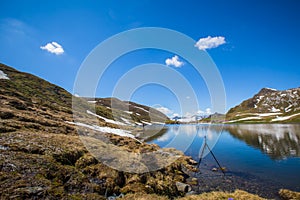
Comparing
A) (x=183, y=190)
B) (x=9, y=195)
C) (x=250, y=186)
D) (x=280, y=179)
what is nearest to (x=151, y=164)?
(x=183, y=190)

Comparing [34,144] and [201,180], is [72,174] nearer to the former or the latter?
[34,144]

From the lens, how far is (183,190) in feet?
51.2

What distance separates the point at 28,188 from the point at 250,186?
2105 centimetres

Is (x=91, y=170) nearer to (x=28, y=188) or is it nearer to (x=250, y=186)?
(x=28, y=188)

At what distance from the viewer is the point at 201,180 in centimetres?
2006

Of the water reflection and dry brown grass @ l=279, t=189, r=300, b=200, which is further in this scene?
the water reflection

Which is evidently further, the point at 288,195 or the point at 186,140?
the point at 186,140

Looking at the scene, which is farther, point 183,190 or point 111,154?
point 111,154

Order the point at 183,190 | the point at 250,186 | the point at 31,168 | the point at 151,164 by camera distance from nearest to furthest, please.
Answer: the point at 31,168, the point at 183,190, the point at 250,186, the point at 151,164

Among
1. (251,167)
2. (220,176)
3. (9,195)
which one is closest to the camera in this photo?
(9,195)

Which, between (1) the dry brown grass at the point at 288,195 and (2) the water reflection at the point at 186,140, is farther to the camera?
(2) the water reflection at the point at 186,140

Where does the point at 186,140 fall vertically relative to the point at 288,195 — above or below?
above

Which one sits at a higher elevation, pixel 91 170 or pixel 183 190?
pixel 91 170

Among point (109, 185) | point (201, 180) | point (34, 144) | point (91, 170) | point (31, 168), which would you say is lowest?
point (201, 180)
